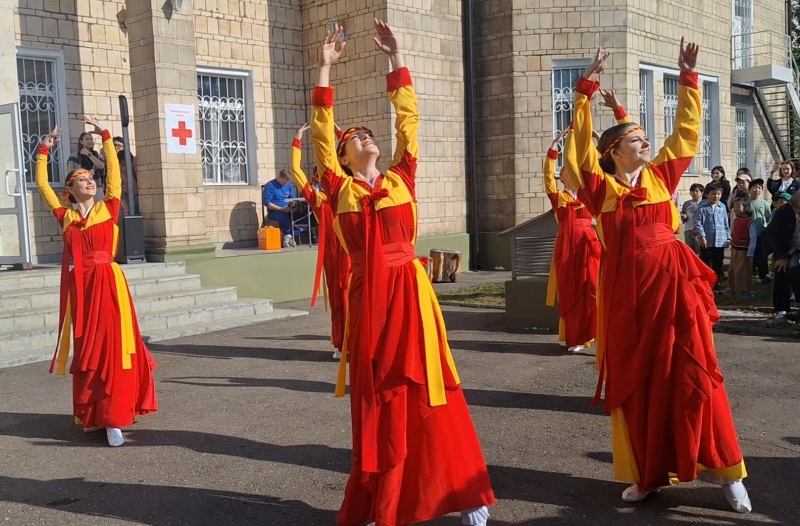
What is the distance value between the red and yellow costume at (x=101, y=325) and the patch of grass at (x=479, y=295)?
6.34 metres

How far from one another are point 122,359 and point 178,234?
241 inches

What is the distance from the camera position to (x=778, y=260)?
360 inches

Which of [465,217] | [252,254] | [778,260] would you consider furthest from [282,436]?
[465,217]

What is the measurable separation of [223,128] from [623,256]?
11299mm

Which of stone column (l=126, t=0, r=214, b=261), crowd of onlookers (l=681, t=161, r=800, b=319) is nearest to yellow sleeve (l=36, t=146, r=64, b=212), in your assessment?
stone column (l=126, t=0, r=214, b=261)

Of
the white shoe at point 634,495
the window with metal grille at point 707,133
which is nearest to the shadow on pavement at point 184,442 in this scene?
the white shoe at point 634,495

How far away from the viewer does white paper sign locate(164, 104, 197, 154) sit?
1161 cm

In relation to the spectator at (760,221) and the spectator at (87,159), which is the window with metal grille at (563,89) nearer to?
the spectator at (760,221)

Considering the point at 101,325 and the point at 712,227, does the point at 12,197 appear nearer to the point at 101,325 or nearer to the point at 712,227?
the point at 101,325

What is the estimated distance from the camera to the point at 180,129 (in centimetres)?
A: 1170

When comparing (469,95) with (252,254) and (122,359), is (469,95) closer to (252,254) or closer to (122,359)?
(252,254)

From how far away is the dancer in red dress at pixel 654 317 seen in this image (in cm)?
399

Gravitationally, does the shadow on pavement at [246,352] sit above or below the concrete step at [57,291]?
below

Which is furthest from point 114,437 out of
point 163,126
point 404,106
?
point 163,126
